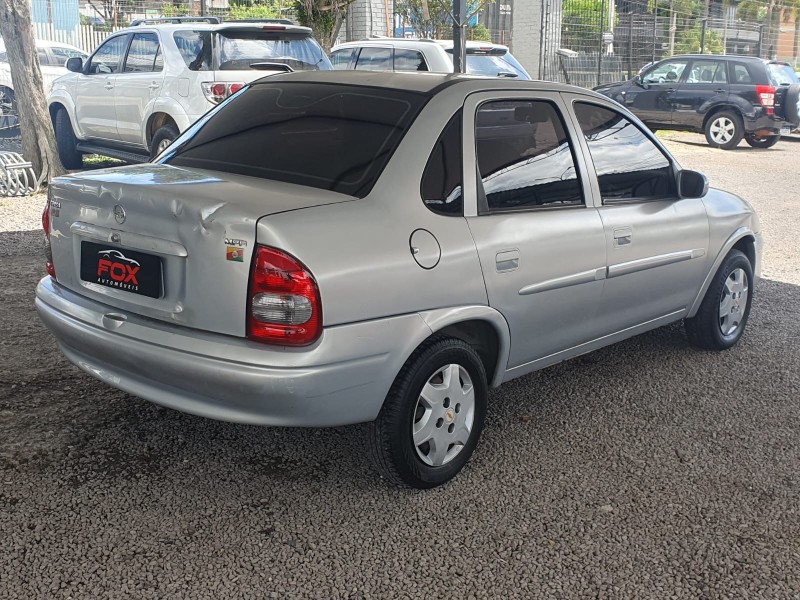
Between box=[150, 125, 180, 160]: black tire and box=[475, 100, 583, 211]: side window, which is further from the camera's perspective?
box=[150, 125, 180, 160]: black tire

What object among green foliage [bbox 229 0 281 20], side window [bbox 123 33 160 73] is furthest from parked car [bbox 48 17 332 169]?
green foliage [bbox 229 0 281 20]

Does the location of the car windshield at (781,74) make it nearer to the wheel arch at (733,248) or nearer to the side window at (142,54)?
the side window at (142,54)

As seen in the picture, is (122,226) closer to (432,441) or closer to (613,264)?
(432,441)

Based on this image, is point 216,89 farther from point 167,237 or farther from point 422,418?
point 422,418

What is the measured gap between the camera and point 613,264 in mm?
4480

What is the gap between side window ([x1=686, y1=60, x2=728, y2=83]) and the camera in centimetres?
1836

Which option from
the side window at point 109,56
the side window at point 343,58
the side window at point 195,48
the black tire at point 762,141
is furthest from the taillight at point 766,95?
the side window at point 109,56

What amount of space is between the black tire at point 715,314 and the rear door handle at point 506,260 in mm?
2076

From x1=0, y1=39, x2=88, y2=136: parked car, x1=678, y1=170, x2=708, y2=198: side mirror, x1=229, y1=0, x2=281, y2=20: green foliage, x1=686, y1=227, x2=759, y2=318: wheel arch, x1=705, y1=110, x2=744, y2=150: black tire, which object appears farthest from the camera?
x1=229, y1=0, x2=281, y2=20: green foliage

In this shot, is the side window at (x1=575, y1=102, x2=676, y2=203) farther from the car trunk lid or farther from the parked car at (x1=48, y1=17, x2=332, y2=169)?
the parked car at (x1=48, y1=17, x2=332, y2=169)

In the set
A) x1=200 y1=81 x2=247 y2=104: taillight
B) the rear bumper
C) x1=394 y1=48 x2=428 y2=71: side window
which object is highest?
x1=394 y1=48 x2=428 y2=71: side window

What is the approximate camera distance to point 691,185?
16.4ft

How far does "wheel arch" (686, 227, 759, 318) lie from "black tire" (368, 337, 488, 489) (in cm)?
212

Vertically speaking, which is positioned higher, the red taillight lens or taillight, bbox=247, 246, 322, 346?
the red taillight lens
